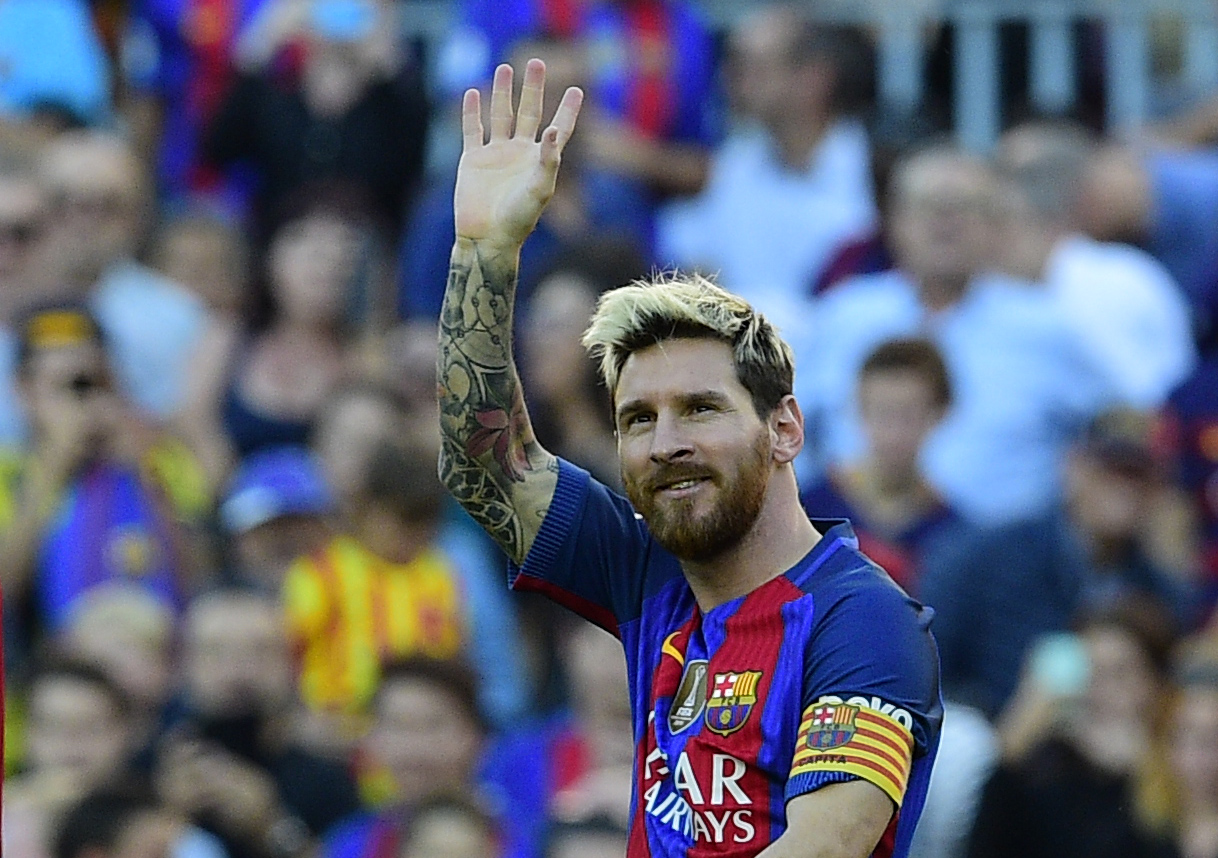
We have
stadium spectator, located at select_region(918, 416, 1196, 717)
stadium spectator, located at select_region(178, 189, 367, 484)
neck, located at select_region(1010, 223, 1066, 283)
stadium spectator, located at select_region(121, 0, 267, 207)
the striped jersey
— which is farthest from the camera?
stadium spectator, located at select_region(121, 0, 267, 207)

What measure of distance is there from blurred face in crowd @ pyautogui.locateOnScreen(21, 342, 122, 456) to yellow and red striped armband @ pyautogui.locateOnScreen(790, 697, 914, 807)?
5.35 metres

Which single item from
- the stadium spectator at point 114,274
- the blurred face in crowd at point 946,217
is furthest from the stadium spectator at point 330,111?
the blurred face in crowd at point 946,217

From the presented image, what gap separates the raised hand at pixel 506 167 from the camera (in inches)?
185

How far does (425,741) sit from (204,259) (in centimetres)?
328

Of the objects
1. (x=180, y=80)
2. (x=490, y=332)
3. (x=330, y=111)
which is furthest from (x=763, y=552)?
(x=180, y=80)

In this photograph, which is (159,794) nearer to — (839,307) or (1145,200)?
(839,307)

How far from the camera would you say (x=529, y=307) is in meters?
10.1

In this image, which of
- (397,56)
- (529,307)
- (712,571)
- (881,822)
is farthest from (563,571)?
(397,56)

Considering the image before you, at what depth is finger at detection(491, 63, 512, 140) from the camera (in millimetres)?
4762

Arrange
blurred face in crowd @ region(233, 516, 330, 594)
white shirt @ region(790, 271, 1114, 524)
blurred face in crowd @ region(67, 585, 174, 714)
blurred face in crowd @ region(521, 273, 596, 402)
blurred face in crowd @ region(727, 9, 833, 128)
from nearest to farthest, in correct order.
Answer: blurred face in crowd @ region(67, 585, 174, 714)
blurred face in crowd @ region(233, 516, 330, 594)
blurred face in crowd @ region(521, 273, 596, 402)
white shirt @ region(790, 271, 1114, 524)
blurred face in crowd @ region(727, 9, 833, 128)

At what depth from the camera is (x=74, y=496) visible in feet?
29.6

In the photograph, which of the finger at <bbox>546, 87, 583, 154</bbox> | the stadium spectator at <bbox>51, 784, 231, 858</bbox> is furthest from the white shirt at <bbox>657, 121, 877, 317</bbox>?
the finger at <bbox>546, 87, 583, 154</bbox>

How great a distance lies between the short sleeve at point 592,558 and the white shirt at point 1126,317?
18.8 feet

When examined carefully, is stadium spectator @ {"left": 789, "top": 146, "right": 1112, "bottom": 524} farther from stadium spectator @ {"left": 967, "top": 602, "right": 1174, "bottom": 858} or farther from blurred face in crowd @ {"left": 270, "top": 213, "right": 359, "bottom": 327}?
blurred face in crowd @ {"left": 270, "top": 213, "right": 359, "bottom": 327}
